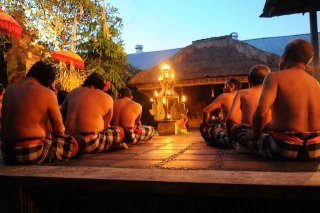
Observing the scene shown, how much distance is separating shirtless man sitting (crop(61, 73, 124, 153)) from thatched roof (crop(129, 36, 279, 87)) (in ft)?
29.0

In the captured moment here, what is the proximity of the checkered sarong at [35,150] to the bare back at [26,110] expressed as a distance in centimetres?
7

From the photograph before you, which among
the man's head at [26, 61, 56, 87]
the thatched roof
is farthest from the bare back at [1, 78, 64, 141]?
the thatched roof

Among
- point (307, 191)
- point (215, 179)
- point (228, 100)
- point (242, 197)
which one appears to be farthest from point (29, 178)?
point (228, 100)

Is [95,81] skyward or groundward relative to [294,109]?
skyward

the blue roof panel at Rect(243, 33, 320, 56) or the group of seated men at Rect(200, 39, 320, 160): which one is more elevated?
the blue roof panel at Rect(243, 33, 320, 56)

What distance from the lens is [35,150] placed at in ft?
10.4

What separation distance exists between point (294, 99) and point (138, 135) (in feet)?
11.8

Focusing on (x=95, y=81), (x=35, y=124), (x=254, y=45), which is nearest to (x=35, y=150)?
(x=35, y=124)

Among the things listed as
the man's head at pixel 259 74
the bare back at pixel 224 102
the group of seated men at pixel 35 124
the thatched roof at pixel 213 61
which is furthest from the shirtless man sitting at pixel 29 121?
the thatched roof at pixel 213 61

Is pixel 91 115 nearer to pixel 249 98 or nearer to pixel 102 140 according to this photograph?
pixel 102 140

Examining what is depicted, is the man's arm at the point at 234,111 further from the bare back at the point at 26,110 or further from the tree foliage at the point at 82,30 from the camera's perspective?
the tree foliage at the point at 82,30

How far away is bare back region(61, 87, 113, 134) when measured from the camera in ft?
14.3

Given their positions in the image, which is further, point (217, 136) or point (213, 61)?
point (213, 61)

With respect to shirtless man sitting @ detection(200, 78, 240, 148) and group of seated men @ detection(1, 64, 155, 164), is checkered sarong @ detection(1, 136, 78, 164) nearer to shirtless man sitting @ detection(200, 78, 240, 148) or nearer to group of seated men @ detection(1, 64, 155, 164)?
group of seated men @ detection(1, 64, 155, 164)
